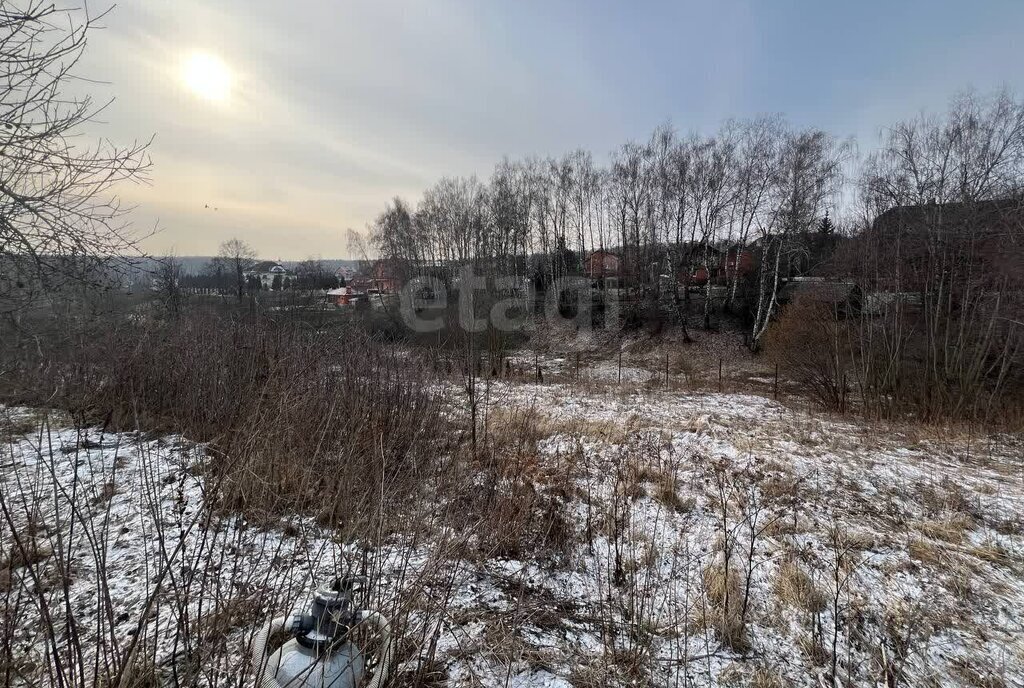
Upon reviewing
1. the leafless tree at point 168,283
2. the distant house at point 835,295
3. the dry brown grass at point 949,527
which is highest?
the leafless tree at point 168,283

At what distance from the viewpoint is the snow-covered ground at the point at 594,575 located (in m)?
1.79

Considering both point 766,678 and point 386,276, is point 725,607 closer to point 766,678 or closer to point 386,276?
point 766,678

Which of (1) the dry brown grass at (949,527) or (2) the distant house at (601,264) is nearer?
(1) the dry brown grass at (949,527)

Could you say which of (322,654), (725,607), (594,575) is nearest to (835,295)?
(725,607)

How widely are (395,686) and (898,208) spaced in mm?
16527

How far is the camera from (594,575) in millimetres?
2865

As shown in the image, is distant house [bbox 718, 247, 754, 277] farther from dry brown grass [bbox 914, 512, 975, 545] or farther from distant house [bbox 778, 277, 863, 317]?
dry brown grass [bbox 914, 512, 975, 545]

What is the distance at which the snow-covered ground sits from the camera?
70.6 inches

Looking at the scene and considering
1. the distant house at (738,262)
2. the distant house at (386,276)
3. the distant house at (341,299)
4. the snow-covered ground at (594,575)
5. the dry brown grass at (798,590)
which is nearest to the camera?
the snow-covered ground at (594,575)

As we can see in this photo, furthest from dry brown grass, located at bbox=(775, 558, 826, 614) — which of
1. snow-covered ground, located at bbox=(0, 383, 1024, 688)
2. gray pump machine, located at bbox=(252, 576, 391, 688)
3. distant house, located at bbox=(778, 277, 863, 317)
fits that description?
distant house, located at bbox=(778, 277, 863, 317)

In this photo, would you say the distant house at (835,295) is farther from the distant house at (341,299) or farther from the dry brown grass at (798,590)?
the distant house at (341,299)

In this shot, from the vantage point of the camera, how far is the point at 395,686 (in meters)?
1.70

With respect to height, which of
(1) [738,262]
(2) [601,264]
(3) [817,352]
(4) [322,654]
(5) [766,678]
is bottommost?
(3) [817,352]

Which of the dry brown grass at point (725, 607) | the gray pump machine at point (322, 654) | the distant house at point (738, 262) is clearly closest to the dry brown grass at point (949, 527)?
the dry brown grass at point (725, 607)
